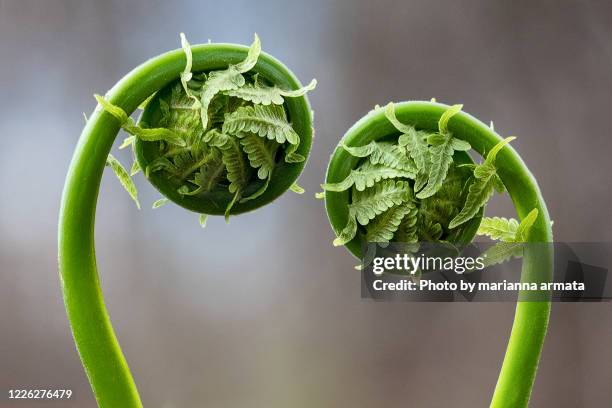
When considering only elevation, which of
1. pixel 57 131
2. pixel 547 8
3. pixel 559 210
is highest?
pixel 547 8

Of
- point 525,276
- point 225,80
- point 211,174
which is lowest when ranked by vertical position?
point 525,276

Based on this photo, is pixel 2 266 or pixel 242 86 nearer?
pixel 242 86

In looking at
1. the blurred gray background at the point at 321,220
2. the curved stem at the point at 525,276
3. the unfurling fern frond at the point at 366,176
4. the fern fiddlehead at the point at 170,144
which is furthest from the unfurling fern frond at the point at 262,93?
Result: the blurred gray background at the point at 321,220

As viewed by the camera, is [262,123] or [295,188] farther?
[295,188]

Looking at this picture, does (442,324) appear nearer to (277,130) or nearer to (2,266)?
(2,266)

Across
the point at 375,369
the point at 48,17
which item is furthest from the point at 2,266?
the point at 375,369

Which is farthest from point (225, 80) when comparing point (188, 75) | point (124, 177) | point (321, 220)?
point (321, 220)

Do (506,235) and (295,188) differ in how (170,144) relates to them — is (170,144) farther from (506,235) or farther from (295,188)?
(506,235)

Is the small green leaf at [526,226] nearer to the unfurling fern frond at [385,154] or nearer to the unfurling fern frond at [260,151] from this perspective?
the unfurling fern frond at [385,154]
